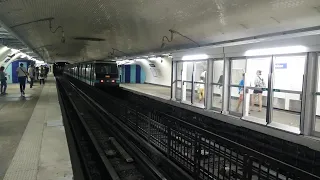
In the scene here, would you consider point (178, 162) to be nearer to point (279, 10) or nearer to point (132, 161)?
point (132, 161)

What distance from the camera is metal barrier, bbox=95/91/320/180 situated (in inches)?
126

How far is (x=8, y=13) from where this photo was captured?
605cm

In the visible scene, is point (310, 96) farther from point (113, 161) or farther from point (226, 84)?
point (113, 161)

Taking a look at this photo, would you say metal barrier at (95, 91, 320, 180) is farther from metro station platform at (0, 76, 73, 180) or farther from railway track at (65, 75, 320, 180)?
metro station platform at (0, 76, 73, 180)

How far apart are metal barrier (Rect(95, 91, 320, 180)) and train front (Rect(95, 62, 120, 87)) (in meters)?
9.80

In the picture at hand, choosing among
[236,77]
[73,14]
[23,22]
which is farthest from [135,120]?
[236,77]

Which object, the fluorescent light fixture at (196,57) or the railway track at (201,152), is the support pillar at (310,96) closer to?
the railway track at (201,152)

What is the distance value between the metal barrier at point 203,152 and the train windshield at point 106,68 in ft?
32.6

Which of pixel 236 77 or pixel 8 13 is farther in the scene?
pixel 236 77

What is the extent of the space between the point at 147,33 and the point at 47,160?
5.64 meters

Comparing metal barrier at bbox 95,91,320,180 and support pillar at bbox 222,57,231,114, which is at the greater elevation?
support pillar at bbox 222,57,231,114

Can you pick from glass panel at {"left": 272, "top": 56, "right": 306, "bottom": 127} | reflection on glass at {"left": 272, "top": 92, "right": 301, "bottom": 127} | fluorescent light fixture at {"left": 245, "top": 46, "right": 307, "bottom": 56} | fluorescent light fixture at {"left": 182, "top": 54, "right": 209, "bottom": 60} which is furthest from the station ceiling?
reflection on glass at {"left": 272, "top": 92, "right": 301, "bottom": 127}

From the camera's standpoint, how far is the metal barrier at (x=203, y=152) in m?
3.21

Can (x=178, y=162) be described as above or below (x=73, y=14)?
below
